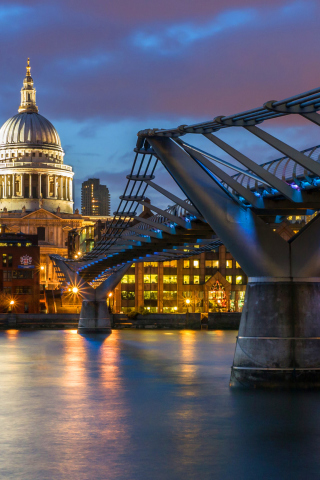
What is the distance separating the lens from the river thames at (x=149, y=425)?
23281mm

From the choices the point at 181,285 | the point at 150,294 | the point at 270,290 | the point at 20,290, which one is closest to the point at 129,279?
the point at 150,294

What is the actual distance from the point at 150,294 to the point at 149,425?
9346cm

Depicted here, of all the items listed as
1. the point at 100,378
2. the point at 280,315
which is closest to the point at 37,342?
the point at 100,378

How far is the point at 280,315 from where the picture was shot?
35062 mm

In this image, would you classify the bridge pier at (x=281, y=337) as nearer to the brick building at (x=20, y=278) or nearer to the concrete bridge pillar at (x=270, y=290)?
the concrete bridge pillar at (x=270, y=290)

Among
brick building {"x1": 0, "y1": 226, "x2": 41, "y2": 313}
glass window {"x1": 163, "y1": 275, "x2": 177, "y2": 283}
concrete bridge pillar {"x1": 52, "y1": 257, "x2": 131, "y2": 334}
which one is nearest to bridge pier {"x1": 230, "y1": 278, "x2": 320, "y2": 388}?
concrete bridge pillar {"x1": 52, "y1": 257, "x2": 131, "y2": 334}

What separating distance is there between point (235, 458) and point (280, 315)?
11.1 m

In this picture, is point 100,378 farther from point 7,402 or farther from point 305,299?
point 305,299

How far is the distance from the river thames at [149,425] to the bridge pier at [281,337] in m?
0.70

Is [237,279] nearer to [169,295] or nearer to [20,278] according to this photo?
[169,295]

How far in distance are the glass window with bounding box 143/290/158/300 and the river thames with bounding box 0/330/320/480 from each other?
226 feet

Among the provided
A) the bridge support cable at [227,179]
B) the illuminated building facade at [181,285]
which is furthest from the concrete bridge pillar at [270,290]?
the illuminated building facade at [181,285]

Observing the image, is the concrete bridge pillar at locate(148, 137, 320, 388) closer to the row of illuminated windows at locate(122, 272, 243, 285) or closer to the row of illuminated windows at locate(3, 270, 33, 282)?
the row of illuminated windows at locate(122, 272, 243, 285)

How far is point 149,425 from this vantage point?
99.8 feet
